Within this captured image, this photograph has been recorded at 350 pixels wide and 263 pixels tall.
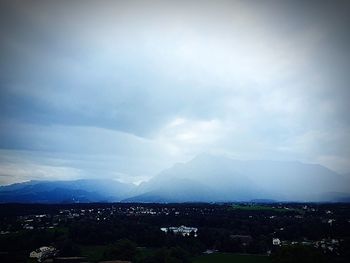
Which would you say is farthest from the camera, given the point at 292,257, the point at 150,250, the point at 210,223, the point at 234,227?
the point at 210,223

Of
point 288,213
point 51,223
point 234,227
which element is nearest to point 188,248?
point 234,227

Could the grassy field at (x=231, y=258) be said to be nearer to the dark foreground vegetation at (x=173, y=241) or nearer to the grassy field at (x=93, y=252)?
the dark foreground vegetation at (x=173, y=241)

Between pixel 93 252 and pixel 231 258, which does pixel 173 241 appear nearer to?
pixel 231 258

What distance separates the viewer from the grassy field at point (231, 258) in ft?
212

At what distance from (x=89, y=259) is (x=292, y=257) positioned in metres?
34.7

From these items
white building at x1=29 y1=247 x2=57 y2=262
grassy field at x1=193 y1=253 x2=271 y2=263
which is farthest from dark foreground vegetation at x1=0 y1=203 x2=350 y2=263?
white building at x1=29 y1=247 x2=57 y2=262

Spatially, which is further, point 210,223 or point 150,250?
point 210,223

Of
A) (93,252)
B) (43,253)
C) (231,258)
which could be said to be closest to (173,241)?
(231,258)

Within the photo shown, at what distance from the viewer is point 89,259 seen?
63344 millimetres

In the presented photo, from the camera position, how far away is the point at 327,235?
8431 cm

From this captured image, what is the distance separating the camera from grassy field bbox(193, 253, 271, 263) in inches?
2542

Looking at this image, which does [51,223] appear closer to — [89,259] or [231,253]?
[89,259]

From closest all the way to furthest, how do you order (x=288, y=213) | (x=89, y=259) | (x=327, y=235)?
(x=89, y=259), (x=327, y=235), (x=288, y=213)

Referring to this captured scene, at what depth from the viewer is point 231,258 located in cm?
6881
